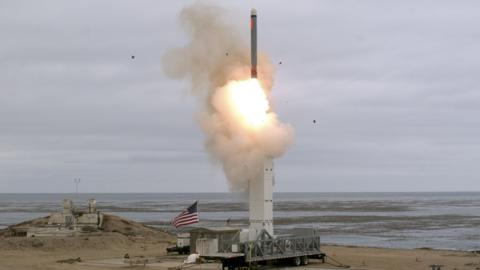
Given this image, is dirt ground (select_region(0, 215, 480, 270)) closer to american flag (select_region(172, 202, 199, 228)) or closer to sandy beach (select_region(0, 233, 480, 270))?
sandy beach (select_region(0, 233, 480, 270))

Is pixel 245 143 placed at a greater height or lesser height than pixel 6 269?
→ greater

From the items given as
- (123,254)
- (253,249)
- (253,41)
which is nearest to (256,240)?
(253,249)

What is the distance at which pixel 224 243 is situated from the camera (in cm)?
3875

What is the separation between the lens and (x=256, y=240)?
3881 centimetres

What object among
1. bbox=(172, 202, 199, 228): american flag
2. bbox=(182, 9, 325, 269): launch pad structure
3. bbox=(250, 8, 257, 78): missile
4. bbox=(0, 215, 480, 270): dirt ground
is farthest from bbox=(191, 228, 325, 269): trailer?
bbox=(250, 8, 257, 78): missile

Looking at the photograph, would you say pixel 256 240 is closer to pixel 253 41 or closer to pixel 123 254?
pixel 253 41

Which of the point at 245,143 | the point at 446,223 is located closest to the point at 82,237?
the point at 245,143

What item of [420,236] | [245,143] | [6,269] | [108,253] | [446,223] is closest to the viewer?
[6,269]

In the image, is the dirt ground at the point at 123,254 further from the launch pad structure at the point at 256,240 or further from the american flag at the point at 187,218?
the american flag at the point at 187,218

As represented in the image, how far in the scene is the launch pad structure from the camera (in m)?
37.7

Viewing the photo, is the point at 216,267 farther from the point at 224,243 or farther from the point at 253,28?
the point at 253,28

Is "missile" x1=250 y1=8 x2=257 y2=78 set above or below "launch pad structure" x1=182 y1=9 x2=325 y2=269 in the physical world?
above

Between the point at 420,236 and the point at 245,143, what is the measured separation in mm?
37309

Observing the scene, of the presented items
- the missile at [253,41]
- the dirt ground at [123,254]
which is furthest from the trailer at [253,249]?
the missile at [253,41]
